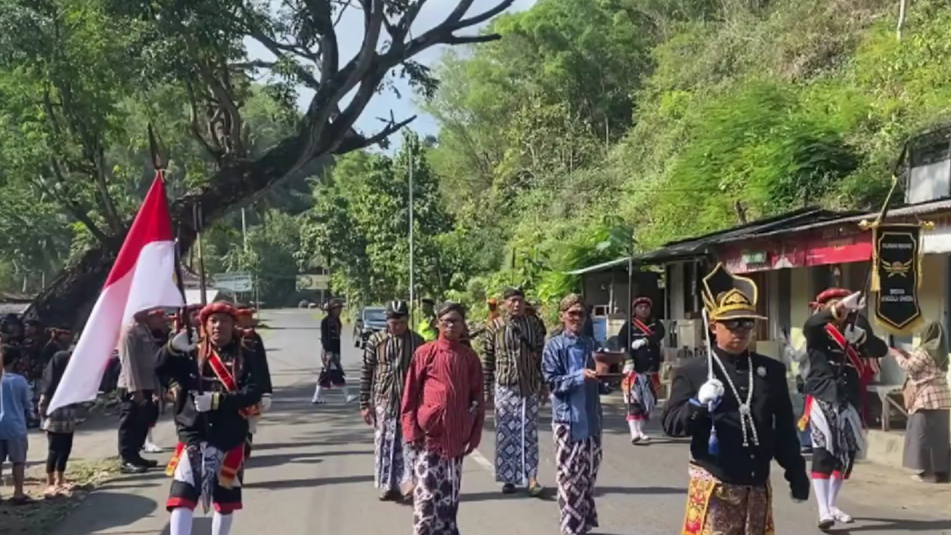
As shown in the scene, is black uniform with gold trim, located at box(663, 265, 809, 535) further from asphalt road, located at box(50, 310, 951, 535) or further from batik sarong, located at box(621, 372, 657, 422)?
batik sarong, located at box(621, 372, 657, 422)

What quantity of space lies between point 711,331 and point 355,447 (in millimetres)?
9198

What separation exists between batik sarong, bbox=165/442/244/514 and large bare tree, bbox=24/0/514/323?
43.9 ft

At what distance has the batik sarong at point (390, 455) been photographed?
399 inches

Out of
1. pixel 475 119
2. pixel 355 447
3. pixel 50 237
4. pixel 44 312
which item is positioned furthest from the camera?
pixel 475 119

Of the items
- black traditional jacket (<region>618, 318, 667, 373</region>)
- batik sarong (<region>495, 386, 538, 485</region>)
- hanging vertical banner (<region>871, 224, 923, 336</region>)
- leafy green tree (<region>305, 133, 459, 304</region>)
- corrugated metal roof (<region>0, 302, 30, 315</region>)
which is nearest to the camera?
batik sarong (<region>495, 386, 538, 485</region>)

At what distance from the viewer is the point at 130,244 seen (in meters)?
7.55

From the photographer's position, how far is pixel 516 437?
408 inches

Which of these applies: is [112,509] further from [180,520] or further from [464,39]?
[464,39]

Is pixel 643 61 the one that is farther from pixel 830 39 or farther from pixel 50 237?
pixel 50 237

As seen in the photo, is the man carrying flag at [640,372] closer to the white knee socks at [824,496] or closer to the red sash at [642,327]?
the red sash at [642,327]

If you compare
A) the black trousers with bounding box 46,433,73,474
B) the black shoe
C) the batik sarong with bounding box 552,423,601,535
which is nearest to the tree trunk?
the black shoe

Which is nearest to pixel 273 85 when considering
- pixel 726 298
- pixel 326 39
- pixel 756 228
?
pixel 326 39

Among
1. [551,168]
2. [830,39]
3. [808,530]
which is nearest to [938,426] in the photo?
[808,530]

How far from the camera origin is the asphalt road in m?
9.18
